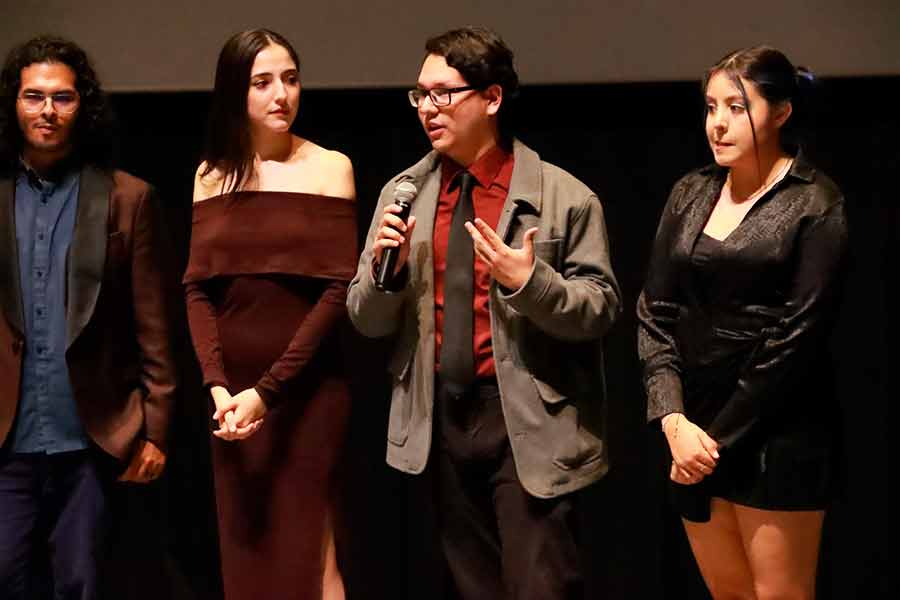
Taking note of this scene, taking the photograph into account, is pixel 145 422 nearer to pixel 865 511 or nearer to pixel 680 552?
pixel 680 552

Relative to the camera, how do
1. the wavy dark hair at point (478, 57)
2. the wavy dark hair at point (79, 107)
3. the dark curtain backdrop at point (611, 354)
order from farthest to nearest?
the dark curtain backdrop at point (611, 354), the wavy dark hair at point (79, 107), the wavy dark hair at point (478, 57)

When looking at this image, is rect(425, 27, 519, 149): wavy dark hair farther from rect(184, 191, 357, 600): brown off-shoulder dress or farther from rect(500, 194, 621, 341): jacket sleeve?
rect(184, 191, 357, 600): brown off-shoulder dress

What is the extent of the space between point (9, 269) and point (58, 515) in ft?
1.95

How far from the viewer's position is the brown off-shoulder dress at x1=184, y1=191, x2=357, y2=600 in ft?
10.3

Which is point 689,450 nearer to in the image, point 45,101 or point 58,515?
point 58,515

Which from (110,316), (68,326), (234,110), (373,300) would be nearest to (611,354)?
(373,300)

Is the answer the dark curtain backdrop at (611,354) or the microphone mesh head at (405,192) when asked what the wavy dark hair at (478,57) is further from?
the dark curtain backdrop at (611,354)

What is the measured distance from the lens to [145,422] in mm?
3199

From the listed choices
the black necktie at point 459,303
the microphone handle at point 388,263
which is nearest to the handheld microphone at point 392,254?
the microphone handle at point 388,263

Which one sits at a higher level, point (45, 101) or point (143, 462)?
point (45, 101)

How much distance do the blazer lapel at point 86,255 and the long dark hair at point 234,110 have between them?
0.27 metres

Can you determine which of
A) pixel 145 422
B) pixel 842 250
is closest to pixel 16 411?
pixel 145 422

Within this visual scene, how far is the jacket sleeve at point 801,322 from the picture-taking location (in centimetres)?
273

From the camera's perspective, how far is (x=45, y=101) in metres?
3.13
